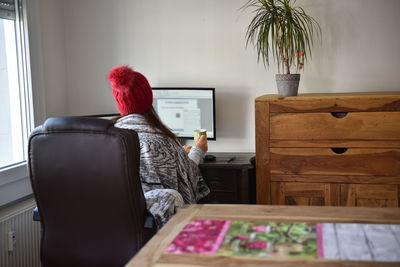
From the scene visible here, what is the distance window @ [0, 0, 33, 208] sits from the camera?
2.86m

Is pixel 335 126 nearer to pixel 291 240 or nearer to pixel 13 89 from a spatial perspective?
pixel 291 240

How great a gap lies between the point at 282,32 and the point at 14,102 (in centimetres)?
180

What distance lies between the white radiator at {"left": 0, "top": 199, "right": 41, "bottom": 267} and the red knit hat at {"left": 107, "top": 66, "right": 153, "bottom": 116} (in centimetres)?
106

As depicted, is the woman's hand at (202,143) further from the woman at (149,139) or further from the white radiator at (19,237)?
the white radiator at (19,237)

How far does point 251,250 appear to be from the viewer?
120cm

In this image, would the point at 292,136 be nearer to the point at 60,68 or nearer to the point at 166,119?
the point at 166,119

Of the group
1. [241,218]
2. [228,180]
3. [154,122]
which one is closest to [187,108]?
[228,180]

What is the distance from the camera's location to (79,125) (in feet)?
5.61

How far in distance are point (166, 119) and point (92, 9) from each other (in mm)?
1051

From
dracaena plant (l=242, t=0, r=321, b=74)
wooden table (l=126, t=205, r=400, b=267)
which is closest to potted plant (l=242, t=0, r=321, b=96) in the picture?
dracaena plant (l=242, t=0, r=321, b=74)

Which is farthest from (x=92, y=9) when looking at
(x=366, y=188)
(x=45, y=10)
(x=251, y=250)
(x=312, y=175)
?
(x=251, y=250)

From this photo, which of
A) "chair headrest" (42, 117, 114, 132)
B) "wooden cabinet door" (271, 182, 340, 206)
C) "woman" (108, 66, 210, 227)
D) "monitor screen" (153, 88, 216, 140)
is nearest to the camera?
"chair headrest" (42, 117, 114, 132)

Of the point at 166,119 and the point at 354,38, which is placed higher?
the point at 354,38

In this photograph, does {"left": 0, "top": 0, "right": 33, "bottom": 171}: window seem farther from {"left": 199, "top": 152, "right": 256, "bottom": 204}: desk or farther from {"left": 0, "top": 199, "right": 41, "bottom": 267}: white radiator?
{"left": 199, "top": 152, "right": 256, "bottom": 204}: desk
